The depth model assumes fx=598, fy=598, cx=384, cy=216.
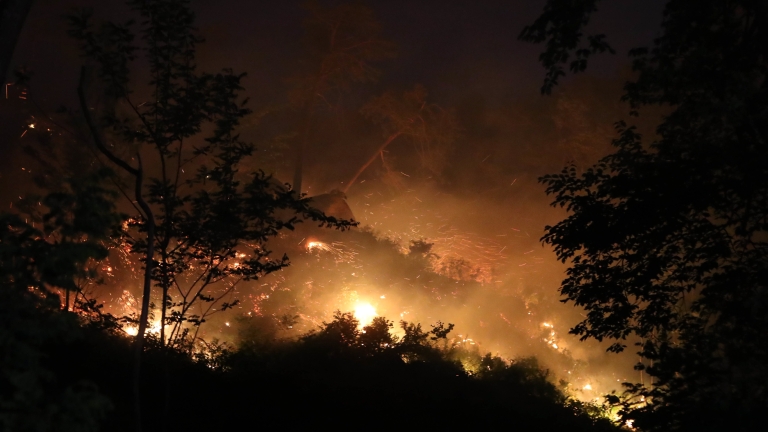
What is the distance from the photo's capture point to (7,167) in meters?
27.2

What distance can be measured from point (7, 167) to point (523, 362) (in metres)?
24.0

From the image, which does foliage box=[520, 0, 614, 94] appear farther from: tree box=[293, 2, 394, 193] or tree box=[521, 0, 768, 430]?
tree box=[293, 2, 394, 193]

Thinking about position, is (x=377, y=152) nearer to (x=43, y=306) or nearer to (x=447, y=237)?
(x=447, y=237)

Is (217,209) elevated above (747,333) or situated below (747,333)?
above

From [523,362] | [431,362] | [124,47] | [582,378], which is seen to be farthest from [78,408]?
[582,378]

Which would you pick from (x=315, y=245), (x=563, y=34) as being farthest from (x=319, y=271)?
(x=563, y=34)

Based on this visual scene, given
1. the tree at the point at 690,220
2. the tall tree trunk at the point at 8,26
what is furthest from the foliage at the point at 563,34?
the tall tree trunk at the point at 8,26

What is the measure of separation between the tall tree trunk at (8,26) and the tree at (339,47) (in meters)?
24.0

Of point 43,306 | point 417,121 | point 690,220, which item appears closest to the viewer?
point 43,306

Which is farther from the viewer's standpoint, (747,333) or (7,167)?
(7,167)

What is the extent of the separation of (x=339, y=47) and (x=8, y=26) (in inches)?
973

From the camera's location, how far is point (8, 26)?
5785mm

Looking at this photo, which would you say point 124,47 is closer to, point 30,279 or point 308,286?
point 30,279

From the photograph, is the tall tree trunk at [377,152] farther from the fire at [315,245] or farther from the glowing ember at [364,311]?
the glowing ember at [364,311]
